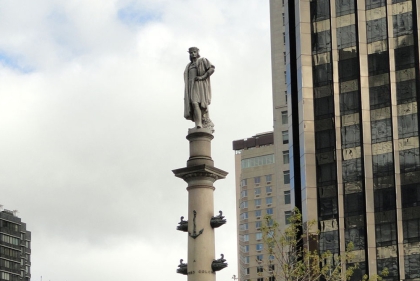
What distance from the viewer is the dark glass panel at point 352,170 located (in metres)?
90.5

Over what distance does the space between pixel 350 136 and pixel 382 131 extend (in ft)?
8.90

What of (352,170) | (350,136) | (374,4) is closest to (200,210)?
(352,170)

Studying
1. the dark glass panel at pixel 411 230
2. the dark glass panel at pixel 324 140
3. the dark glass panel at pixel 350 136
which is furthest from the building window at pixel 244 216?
the dark glass panel at pixel 411 230

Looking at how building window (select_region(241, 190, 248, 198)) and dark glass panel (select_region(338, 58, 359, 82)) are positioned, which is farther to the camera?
building window (select_region(241, 190, 248, 198))

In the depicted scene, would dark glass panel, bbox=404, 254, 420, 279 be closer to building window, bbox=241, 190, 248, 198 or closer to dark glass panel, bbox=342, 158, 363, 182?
dark glass panel, bbox=342, 158, 363, 182

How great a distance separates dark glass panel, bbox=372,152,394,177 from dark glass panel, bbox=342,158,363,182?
1153 mm

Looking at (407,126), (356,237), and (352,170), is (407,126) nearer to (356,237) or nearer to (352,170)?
(352,170)

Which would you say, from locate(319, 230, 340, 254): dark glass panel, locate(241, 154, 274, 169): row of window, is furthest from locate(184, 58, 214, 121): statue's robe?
locate(241, 154, 274, 169): row of window

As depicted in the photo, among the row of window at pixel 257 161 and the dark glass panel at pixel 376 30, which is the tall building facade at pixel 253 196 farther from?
the dark glass panel at pixel 376 30

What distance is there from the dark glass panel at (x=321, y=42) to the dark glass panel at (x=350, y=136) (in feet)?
23.5

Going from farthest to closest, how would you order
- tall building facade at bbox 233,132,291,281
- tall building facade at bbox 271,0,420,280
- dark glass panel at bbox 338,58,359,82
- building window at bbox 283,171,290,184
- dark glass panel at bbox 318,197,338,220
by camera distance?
1. tall building facade at bbox 233,132,291,281
2. building window at bbox 283,171,290,184
3. dark glass panel at bbox 338,58,359,82
4. dark glass panel at bbox 318,197,338,220
5. tall building facade at bbox 271,0,420,280

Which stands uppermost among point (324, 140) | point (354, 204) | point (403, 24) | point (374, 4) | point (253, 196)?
point (253, 196)

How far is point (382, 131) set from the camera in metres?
90.8

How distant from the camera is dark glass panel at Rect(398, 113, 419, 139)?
294 ft
